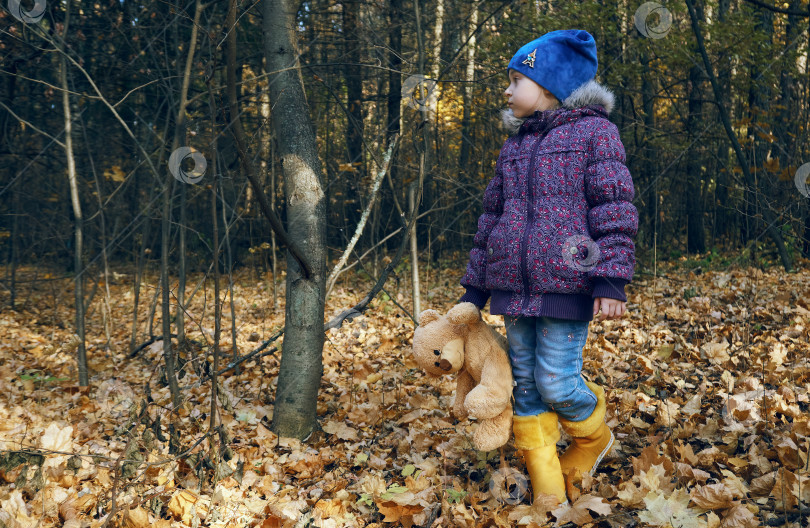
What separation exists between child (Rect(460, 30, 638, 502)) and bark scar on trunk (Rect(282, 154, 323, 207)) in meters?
1.11

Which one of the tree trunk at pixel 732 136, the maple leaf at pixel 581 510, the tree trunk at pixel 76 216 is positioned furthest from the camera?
the tree trunk at pixel 732 136

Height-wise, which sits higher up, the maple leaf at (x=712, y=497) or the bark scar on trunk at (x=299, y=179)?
the bark scar on trunk at (x=299, y=179)

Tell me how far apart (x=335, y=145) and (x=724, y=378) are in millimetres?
8033

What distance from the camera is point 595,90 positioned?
2.26 metres

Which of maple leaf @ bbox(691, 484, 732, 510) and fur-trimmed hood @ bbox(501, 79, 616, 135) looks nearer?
maple leaf @ bbox(691, 484, 732, 510)

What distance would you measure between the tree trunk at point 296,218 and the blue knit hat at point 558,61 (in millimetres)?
1318

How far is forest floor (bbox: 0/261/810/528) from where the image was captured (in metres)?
2.22

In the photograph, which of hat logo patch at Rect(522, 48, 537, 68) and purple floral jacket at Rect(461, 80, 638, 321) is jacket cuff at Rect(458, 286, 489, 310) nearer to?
purple floral jacket at Rect(461, 80, 638, 321)

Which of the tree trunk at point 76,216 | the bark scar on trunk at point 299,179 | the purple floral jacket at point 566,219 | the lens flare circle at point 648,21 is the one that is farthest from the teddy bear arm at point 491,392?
the lens flare circle at point 648,21

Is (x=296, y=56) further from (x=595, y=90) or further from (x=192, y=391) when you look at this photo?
(x=192, y=391)

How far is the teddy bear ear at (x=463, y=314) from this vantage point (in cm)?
227

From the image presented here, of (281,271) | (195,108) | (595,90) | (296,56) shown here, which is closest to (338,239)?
(281,271)

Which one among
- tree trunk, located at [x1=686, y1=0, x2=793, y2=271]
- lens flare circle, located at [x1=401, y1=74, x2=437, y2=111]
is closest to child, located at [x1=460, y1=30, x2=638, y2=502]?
lens flare circle, located at [x1=401, y1=74, x2=437, y2=111]

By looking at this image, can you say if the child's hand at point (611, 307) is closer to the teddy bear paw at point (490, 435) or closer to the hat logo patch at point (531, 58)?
the teddy bear paw at point (490, 435)
